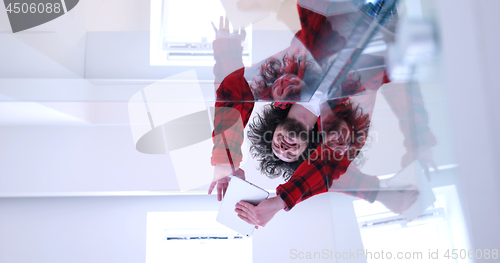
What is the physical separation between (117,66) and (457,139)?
92 cm

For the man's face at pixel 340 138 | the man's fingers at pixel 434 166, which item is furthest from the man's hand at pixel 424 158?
the man's face at pixel 340 138

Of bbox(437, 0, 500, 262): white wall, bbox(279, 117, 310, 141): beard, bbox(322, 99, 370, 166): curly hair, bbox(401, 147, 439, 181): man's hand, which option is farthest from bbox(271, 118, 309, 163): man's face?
bbox(437, 0, 500, 262): white wall

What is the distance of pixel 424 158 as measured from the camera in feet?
0.85

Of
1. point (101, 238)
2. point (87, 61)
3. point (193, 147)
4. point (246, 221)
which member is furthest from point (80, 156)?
point (246, 221)

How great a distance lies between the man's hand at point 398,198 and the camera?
1.05ft

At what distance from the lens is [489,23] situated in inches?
6.4

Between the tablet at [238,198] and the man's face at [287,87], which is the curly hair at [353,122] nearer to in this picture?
the man's face at [287,87]

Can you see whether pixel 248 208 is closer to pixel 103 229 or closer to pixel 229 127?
pixel 229 127

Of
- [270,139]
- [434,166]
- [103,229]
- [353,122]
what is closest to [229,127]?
[270,139]

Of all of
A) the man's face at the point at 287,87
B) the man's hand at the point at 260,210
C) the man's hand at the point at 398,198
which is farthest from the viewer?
the man's hand at the point at 260,210

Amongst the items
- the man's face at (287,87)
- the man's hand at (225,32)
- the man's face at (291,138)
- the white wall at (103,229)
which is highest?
the man's hand at (225,32)

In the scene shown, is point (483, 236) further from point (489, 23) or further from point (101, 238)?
point (101, 238)

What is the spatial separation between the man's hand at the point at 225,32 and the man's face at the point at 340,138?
35cm

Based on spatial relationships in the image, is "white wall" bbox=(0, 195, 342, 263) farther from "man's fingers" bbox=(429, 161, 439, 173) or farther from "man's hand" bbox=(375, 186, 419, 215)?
"man's fingers" bbox=(429, 161, 439, 173)
